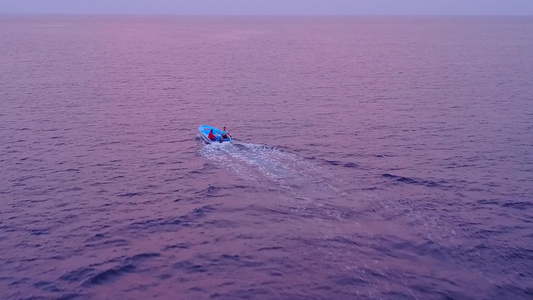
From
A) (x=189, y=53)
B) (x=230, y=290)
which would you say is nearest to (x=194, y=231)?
(x=230, y=290)

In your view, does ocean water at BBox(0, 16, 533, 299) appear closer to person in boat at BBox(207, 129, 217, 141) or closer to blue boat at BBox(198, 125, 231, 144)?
blue boat at BBox(198, 125, 231, 144)

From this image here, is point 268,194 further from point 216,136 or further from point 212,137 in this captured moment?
point 212,137

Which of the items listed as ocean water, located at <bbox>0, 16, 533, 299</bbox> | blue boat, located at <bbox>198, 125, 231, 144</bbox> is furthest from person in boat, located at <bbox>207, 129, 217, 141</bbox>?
ocean water, located at <bbox>0, 16, 533, 299</bbox>

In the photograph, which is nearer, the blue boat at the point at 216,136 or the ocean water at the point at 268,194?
the ocean water at the point at 268,194

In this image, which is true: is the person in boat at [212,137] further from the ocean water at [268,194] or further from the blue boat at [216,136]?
the ocean water at [268,194]

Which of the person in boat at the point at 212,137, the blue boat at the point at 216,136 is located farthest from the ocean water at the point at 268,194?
the person in boat at the point at 212,137

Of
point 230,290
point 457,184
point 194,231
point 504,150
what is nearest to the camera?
point 230,290

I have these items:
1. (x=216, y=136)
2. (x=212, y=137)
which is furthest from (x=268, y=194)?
(x=212, y=137)

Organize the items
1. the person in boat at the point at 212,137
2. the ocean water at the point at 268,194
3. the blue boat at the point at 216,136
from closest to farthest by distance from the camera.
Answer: the ocean water at the point at 268,194 < the blue boat at the point at 216,136 < the person in boat at the point at 212,137

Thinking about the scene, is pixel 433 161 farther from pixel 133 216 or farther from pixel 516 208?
pixel 133 216
